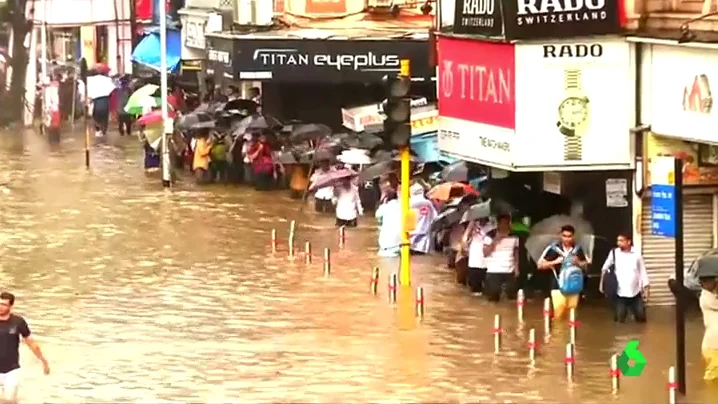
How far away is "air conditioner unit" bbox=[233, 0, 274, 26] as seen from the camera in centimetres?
4814

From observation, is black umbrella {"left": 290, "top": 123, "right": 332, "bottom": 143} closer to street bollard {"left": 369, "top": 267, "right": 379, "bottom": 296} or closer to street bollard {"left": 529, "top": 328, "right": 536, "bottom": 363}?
street bollard {"left": 369, "top": 267, "right": 379, "bottom": 296}

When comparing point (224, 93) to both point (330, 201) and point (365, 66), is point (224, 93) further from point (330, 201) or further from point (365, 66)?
point (330, 201)

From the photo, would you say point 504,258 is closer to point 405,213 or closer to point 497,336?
point 405,213

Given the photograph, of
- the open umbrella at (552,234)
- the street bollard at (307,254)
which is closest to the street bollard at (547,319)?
the open umbrella at (552,234)

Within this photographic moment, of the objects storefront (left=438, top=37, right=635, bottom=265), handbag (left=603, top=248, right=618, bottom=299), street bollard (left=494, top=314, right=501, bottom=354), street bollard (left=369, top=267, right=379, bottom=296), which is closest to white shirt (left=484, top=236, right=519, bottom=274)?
storefront (left=438, top=37, right=635, bottom=265)

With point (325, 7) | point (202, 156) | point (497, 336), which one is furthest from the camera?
point (325, 7)

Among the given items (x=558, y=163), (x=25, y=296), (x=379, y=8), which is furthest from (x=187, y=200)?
(x=558, y=163)

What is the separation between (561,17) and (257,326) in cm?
566

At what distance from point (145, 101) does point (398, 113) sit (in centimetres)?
2423

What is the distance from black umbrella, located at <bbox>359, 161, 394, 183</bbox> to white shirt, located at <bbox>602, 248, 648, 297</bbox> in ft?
33.4

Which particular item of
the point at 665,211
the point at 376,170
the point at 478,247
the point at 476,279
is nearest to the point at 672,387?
the point at 665,211

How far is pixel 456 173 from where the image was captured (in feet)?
107

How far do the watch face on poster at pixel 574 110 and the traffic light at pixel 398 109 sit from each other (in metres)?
2.09

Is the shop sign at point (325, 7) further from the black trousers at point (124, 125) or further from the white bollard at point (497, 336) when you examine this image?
the white bollard at point (497, 336)
